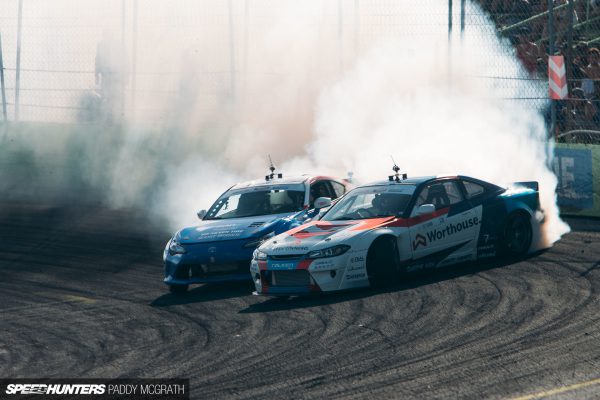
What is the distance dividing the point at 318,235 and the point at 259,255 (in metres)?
0.69

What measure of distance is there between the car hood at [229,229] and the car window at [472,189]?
2.23 metres

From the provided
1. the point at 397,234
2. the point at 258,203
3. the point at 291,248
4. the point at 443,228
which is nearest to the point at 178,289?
the point at 258,203

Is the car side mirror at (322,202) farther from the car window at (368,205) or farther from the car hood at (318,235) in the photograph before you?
the car hood at (318,235)

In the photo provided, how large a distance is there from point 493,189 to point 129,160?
40.4 feet

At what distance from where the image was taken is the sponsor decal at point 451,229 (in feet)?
41.9

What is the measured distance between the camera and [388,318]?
10.4 meters

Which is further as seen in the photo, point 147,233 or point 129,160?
point 129,160

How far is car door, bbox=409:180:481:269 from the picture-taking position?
12633 mm

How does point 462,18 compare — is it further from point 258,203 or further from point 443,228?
point 443,228

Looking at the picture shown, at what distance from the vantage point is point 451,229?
1297 centimetres

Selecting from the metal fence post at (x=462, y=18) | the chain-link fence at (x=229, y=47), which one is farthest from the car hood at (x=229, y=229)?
the metal fence post at (x=462, y=18)

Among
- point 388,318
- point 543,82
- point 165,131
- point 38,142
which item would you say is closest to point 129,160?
point 165,131

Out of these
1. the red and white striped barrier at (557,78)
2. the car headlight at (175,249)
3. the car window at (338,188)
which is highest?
the red and white striped barrier at (557,78)

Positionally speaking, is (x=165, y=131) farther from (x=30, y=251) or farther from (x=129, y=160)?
(x=30, y=251)
